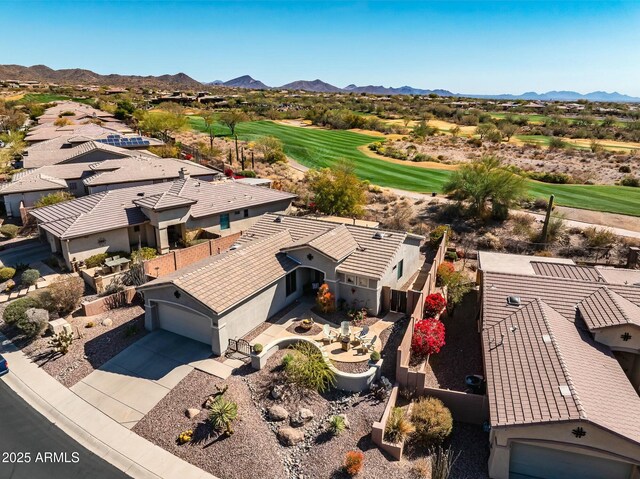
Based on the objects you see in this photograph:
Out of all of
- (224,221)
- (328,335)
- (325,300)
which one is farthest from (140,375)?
(224,221)

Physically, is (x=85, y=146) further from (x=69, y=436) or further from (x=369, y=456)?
(x=369, y=456)

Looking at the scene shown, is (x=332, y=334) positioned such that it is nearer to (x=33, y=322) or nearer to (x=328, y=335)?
(x=328, y=335)

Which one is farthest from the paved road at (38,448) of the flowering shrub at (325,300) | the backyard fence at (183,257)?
the flowering shrub at (325,300)

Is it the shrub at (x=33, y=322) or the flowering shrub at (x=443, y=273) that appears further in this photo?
the flowering shrub at (x=443, y=273)

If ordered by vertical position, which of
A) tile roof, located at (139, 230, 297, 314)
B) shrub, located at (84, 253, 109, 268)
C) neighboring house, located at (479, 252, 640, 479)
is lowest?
shrub, located at (84, 253, 109, 268)

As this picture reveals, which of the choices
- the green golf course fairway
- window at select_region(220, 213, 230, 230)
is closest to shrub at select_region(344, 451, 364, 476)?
window at select_region(220, 213, 230, 230)

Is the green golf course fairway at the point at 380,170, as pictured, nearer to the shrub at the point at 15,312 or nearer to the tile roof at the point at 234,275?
the tile roof at the point at 234,275

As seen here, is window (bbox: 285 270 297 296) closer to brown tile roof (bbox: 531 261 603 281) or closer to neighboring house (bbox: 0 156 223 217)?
brown tile roof (bbox: 531 261 603 281)
